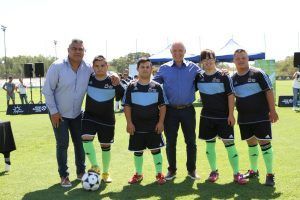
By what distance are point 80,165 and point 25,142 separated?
15.4 feet

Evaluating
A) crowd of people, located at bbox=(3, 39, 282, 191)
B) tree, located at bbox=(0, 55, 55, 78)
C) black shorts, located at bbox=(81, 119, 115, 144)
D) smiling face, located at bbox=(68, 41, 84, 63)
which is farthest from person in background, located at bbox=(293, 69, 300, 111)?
tree, located at bbox=(0, 55, 55, 78)

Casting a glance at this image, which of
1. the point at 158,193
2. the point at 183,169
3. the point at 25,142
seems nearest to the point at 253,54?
the point at 25,142

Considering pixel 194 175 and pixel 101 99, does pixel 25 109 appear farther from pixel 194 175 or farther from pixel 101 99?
pixel 194 175

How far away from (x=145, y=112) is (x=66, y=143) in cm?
127

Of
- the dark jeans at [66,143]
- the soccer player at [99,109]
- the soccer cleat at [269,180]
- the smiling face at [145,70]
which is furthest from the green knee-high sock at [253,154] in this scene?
the dark jeans at [66,143]

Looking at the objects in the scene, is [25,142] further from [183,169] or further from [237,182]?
[237,182]

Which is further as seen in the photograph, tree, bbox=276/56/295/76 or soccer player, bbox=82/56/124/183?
tree, bbox=276/56/295/76

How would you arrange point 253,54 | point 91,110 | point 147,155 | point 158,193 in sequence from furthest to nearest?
point 253,54 → point 147,155 → point 91,110 → point 158,193

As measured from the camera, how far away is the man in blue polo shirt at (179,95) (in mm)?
6043

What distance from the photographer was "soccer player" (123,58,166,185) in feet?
19.2

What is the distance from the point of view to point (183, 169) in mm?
6895

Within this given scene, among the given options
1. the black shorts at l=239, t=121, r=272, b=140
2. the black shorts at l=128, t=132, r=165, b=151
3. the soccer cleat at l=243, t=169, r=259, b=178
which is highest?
the black shorts at l=239, t=121, r=272, b=140

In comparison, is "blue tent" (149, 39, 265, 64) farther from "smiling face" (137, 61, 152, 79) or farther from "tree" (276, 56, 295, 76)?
"tree" (276, 56, 295, 76)

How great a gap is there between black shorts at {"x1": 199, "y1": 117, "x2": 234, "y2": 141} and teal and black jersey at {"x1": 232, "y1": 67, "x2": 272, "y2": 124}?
30 cm
